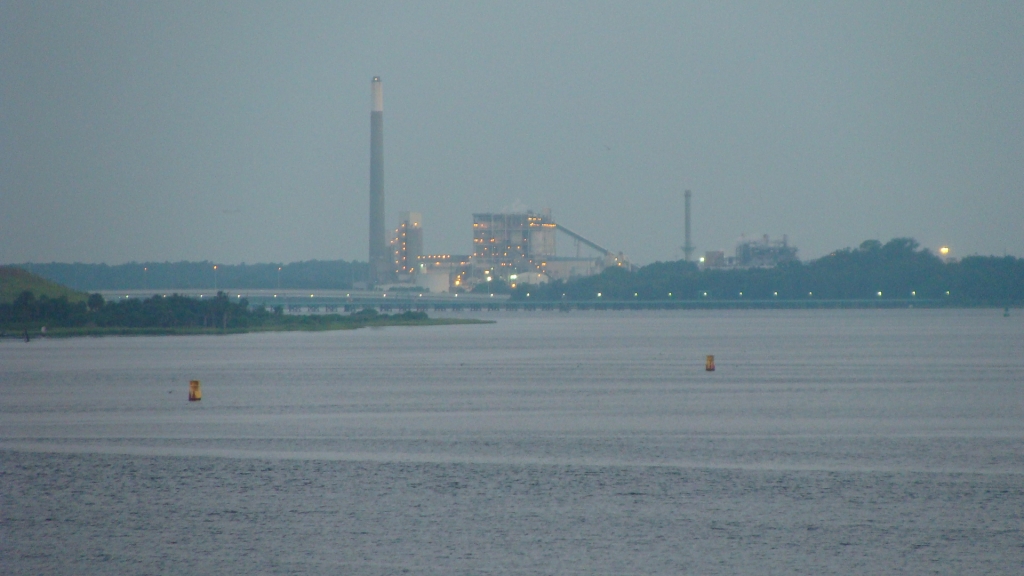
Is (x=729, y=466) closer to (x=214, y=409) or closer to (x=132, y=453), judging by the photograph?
(x=132, y=453)

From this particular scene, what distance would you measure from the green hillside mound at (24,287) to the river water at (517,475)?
239ft

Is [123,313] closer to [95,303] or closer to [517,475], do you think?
[95,303]

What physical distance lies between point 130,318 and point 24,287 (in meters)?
24.7

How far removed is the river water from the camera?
16.3 m

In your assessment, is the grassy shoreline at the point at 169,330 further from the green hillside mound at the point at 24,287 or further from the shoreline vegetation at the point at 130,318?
the green hillside mound at the point at 24,287

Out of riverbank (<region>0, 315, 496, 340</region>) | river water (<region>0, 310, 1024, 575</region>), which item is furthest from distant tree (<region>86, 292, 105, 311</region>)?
river water (<region>0, 310, 1024, 575</region>)

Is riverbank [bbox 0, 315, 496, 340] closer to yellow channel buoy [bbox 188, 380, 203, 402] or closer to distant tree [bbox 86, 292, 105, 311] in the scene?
distant tree [bbox 86, 292, 105, 311]

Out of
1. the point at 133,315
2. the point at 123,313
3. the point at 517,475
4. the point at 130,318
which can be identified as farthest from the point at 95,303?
the point at 517,475

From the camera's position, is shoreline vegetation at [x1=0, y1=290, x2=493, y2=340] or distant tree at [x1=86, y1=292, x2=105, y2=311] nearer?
shoreline vegetation at [x1=0, y1=290, x2=493, y2=340]

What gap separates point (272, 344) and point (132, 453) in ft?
197

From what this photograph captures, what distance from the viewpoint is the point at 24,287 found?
121938 millimetres

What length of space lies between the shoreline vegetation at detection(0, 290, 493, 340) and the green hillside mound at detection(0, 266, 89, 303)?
10.4m

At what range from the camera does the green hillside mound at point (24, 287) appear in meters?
118

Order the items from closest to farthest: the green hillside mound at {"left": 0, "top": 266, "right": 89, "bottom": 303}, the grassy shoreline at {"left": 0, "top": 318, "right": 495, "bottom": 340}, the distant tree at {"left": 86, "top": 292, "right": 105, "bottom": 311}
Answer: the grassy shoreline at {"left": 0, "top": 318, "right": 495, "bottom": 340} → the distant tree at {"left": 86, "top": 292, "right": 105, "bottom": 311} → the green hillside mound at {"left": 0, "top": 266, "right": 89, "bottom": 303}
